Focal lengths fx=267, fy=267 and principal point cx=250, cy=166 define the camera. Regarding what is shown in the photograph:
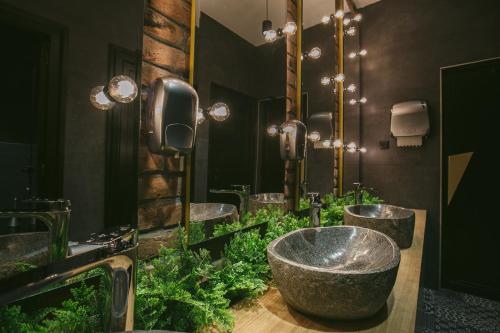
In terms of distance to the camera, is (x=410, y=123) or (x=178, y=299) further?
(x=410, y=123)

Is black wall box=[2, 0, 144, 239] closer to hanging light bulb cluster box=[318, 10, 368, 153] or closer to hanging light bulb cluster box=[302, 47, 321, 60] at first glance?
hanging light bulb cluster box=[302, 47, 321, 60]

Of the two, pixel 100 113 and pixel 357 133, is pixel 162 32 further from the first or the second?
pixel 357 133

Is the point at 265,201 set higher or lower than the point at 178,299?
higher

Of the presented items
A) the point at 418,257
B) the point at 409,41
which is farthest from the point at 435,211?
the point at 409,41

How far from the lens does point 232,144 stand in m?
1.49

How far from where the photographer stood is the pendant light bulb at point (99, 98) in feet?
2.57

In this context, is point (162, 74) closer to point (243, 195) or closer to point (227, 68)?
point (227, 68)

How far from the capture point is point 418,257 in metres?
1.50

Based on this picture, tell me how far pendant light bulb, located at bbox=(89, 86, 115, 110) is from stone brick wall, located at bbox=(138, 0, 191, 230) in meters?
0.16

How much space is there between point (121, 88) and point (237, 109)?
0.83 m

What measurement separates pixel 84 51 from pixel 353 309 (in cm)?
106

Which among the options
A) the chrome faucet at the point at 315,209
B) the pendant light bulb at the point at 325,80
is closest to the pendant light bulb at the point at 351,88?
the pendant light bulb at the point at 325,80

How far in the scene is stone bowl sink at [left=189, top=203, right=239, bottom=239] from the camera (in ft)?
4.03

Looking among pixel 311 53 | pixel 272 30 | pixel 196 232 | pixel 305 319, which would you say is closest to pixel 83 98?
pixel 196 232
